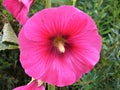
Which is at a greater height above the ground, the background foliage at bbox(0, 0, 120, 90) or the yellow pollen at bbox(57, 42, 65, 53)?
the yellow pollen at bbox(57, 42, 65, 53)

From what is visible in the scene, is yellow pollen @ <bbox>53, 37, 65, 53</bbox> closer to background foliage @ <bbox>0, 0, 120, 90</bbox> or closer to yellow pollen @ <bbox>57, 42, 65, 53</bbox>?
yellow pollen @ <bbox>57, 42, 65, 53</bbox>

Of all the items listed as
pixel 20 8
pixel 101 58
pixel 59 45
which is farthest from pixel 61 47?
pixel 101 58

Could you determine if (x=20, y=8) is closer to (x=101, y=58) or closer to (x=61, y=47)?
(x=61, y=47)

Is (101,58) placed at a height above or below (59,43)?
below

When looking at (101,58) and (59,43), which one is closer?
(59,43)

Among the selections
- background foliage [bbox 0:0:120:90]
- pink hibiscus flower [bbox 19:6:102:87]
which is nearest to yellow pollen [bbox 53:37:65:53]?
pink hibiscus flower [bbox 19:6:102:87]

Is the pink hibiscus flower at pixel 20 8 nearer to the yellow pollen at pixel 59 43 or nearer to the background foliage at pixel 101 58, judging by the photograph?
the yellow pollen at pixel 59 43

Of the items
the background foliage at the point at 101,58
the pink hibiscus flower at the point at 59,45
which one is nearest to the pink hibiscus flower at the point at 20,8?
the pink hibiscus flower at the point at 59,45
